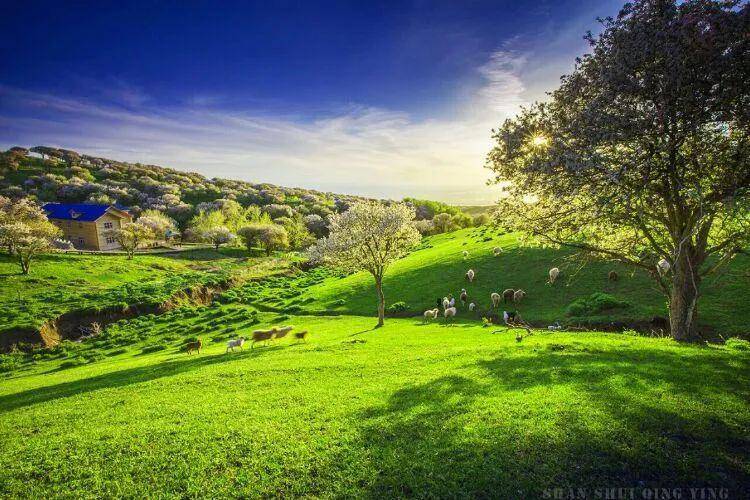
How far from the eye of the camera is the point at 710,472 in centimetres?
767

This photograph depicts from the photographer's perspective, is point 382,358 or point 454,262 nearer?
point 382,358

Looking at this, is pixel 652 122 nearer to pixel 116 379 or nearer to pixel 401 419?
pixel 401 419

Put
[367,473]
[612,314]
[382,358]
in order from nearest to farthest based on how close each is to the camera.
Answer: [367,473] → [382,358] → [612,314]

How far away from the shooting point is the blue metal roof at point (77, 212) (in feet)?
305

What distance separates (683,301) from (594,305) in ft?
46.2

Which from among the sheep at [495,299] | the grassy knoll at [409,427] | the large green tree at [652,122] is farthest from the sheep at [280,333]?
the large green tree at [652,122]

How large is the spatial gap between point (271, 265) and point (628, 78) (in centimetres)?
9008

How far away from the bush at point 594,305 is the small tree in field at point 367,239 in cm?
1655

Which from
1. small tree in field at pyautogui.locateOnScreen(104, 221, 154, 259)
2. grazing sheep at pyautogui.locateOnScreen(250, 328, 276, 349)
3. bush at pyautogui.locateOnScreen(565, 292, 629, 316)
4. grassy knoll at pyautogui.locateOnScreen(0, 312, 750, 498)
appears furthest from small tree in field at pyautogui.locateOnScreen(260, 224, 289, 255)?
bush at pyautogui.locateOnScreen(565, 292, 629, 316)

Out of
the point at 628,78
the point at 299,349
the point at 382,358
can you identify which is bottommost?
the point at 299,349

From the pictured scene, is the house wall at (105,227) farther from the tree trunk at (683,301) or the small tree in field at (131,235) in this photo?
the tree trunk at (683,301)

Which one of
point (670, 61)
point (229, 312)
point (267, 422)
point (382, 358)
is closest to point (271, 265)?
point (229, 312)

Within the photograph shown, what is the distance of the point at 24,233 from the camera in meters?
59.1

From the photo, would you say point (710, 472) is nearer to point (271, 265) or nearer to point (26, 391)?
point (26, 391)
